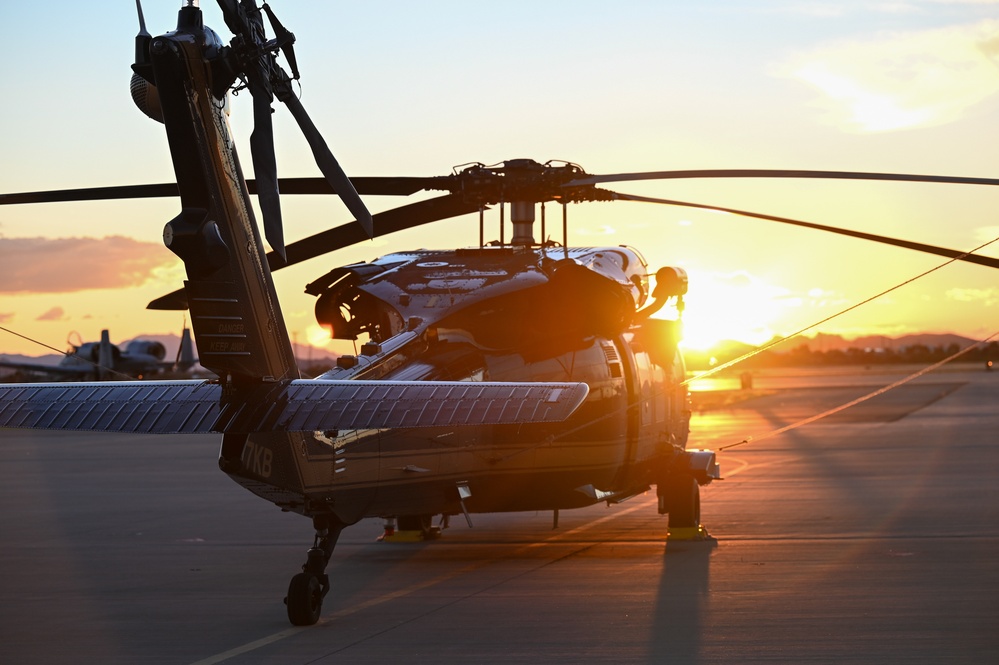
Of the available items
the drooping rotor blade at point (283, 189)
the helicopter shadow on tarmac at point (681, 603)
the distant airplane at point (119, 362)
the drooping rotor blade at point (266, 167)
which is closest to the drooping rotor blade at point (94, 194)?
the drooping rotor blade at point (283, 189)

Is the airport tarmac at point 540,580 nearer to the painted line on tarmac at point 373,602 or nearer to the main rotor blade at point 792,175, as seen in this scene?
the painted line on tarmac at point 373,602

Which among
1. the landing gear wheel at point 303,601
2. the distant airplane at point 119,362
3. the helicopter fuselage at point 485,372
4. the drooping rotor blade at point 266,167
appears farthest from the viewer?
the distant airplane at point 119,362

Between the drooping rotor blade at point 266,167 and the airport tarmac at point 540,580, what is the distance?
308cm

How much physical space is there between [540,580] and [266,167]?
232 inches

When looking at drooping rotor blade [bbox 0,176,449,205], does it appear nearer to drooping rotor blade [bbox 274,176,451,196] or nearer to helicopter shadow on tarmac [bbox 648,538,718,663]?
drooping rotor blade [bbox 274,176,451,196]

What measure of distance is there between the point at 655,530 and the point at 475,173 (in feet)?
19.2

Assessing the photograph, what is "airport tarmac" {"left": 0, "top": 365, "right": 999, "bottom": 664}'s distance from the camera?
10.0 meters

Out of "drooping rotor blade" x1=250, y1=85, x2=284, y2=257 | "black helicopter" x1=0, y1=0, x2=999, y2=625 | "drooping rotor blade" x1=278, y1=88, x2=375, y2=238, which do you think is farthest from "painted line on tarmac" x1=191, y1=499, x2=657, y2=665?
"drooping rotor blade" x1=278, y1=88, x2=375, y2=238

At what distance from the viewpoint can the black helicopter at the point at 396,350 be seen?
918 centimetres

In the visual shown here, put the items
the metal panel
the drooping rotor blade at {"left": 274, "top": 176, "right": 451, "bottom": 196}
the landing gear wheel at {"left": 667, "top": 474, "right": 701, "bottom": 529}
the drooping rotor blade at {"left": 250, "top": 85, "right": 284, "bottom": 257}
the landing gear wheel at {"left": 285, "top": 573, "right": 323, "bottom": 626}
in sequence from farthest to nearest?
the landing gear wheel at {"left": 667, "top": 474, "right": 701, "bottom": 529} < the drooping rotor blade at {"left": 274, "top": 176, "right": 451, "bottom": 196} < the landing gear wheel at {"left": 285, "top": 573, "right": 323, "bottom": 626} < the metal panel < the drooping rotor blade at {"left": 250, "top": 85, "right": 284, "bottom": 257}

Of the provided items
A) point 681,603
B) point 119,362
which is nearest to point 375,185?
point 681,603

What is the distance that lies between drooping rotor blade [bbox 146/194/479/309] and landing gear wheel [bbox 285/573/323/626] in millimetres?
3997

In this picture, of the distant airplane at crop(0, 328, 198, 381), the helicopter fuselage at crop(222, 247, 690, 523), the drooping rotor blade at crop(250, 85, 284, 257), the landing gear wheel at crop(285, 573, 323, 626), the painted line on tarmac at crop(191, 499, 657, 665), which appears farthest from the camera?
the distant airplane at crop(0, 328, 198, 381)

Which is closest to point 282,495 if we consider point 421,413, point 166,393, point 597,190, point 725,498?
point 166,393
